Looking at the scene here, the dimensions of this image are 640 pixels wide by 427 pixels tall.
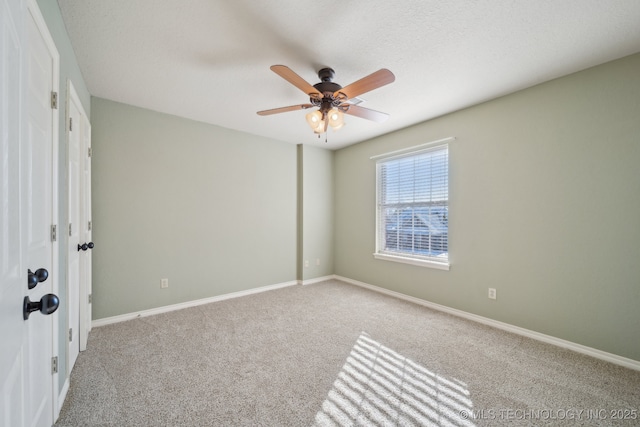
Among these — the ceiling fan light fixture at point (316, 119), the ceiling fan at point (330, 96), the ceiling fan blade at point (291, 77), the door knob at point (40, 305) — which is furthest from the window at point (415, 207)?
the door knob at point (40, 305)

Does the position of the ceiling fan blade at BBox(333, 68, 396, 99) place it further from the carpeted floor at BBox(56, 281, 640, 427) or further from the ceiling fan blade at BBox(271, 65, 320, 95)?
the carpeted floor at BBox(56, 281, 640, 427)

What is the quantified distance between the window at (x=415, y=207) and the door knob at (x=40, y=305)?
348 centimetres

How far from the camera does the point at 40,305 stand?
2.30 feet

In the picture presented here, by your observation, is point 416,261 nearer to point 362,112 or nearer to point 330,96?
point 362,112

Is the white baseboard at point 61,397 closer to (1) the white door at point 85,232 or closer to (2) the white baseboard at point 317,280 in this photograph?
(1) the white door at point 85,232

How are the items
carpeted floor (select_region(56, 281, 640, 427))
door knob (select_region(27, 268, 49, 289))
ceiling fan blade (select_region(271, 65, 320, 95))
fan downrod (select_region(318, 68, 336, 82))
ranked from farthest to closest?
fan downrod (select_region(318, 68, 336, 82)), ceiling fan blade (select_region(271, 65, 320, 95)), carpeted floor (select_region(56, 281, 640, 427)), door knob (select_region(27, 268, 49, 289))

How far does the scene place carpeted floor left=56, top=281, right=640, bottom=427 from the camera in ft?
5.37

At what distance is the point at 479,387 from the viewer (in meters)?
1.89

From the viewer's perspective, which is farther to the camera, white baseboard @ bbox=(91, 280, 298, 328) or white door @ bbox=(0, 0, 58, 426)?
white baseboard @ bbox=(91, 280, 298, 328)

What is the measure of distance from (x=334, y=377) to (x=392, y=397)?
1.40ft

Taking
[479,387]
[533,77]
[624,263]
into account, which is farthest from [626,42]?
[479,387]

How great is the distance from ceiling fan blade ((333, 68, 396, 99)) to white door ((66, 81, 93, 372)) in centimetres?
199

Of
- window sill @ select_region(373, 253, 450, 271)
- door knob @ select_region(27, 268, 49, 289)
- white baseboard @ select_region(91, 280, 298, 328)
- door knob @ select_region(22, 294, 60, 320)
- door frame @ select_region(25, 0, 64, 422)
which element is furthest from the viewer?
window sill @ select_region(373, 253, 450, 271)

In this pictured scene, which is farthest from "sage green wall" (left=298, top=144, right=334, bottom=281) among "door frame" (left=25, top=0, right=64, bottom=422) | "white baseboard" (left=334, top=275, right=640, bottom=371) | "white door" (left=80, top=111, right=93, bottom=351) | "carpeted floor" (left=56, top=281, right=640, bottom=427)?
"door frame" (left=25, top=0, right=64, bottom=422)
